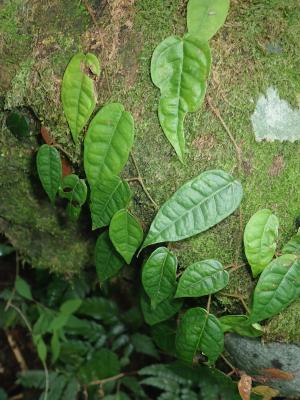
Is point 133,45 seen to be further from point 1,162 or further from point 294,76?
point 1,162

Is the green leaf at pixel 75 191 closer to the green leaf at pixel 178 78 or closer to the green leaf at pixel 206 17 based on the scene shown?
A: the green leaf at pixel 178 78

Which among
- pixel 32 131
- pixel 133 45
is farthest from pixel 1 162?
pixel 133 45

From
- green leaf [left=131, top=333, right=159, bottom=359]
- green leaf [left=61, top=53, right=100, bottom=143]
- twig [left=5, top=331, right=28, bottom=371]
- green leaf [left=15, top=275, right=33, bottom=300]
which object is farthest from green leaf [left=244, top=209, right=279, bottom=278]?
twig [left=5, top=331, right=28, bottom=371]

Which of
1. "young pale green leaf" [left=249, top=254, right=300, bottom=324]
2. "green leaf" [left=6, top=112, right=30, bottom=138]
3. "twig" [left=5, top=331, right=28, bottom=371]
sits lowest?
"twig" [left=5, top=331, right=28, bottom=371]

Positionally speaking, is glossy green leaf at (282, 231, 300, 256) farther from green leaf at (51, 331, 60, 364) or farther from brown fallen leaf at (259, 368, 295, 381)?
green leaf at (51, 331, 60, 364)

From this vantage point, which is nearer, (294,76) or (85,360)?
(294,76)

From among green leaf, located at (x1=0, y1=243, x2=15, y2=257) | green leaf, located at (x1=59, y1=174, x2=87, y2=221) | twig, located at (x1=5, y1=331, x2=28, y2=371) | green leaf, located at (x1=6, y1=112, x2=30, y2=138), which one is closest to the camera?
green leaf, located at (x1=59, y1=174, x2=87, y2=221)
